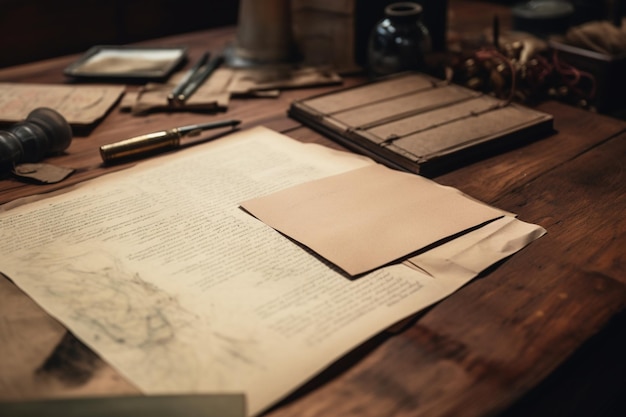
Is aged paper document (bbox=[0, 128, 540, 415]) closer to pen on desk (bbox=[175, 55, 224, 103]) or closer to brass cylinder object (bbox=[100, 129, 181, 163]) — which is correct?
brass cylinder object (bbox=[100, 129, 181, 163])

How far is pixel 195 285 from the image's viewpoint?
0.79 metres

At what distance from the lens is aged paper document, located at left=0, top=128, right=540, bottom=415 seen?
0.67 meters

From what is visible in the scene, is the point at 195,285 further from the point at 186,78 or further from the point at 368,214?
the point at 186,78

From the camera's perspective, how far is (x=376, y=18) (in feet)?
5.20

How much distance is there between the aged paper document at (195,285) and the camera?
0.67 m

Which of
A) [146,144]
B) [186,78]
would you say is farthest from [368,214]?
[186,78]

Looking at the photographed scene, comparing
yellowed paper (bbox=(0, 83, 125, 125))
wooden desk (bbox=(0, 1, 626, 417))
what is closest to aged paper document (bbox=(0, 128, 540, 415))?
wooden desk (bbox=(0, 1, 626, 417))

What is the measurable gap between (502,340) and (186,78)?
974 millimetres

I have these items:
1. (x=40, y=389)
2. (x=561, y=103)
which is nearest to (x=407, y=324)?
(x=40, y=389)

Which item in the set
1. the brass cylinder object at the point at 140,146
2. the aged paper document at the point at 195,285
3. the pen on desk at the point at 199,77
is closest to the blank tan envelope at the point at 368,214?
the aged paper document at the point at 195,285

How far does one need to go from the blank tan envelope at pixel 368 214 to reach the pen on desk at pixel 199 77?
1.46 ft

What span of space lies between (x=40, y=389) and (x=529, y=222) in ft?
2.13

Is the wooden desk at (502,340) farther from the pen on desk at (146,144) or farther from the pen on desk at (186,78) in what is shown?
the pen on desk at (186,78)

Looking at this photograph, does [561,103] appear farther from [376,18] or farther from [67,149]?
[67,149]
